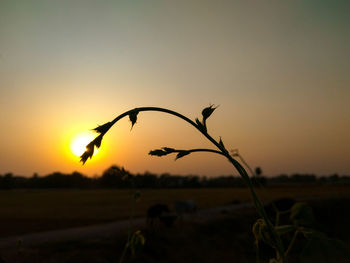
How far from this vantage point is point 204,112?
90cm

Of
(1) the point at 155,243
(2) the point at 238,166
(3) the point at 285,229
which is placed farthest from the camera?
(1) the point at 155,243

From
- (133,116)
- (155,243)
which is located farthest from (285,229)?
(155,243)

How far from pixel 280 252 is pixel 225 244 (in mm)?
19336

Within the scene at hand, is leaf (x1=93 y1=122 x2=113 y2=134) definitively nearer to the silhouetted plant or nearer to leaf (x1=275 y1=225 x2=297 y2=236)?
the silhouetted plant

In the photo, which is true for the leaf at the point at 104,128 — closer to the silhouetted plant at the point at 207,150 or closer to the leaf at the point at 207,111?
the silhouetted plant at the point at 207,150

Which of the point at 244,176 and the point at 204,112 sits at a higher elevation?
the point at 204,112

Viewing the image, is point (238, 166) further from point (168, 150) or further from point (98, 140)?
point (98, 140)

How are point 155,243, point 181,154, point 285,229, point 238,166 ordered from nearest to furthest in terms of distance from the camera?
point 238,166
point 181,154
point 285,229
point 155,243

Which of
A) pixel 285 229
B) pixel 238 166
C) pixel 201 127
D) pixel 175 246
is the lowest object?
pixel 175 246

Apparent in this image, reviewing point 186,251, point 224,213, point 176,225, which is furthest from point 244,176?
point 224,213

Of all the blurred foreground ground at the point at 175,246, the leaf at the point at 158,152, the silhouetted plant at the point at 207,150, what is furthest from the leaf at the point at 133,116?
the blurred foreground ground at the point at 175,246

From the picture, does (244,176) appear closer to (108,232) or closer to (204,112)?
(204,112)

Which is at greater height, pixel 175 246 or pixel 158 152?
pixel 158 152

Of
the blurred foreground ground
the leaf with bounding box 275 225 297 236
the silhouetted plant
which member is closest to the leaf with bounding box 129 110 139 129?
the silhouetted plant
